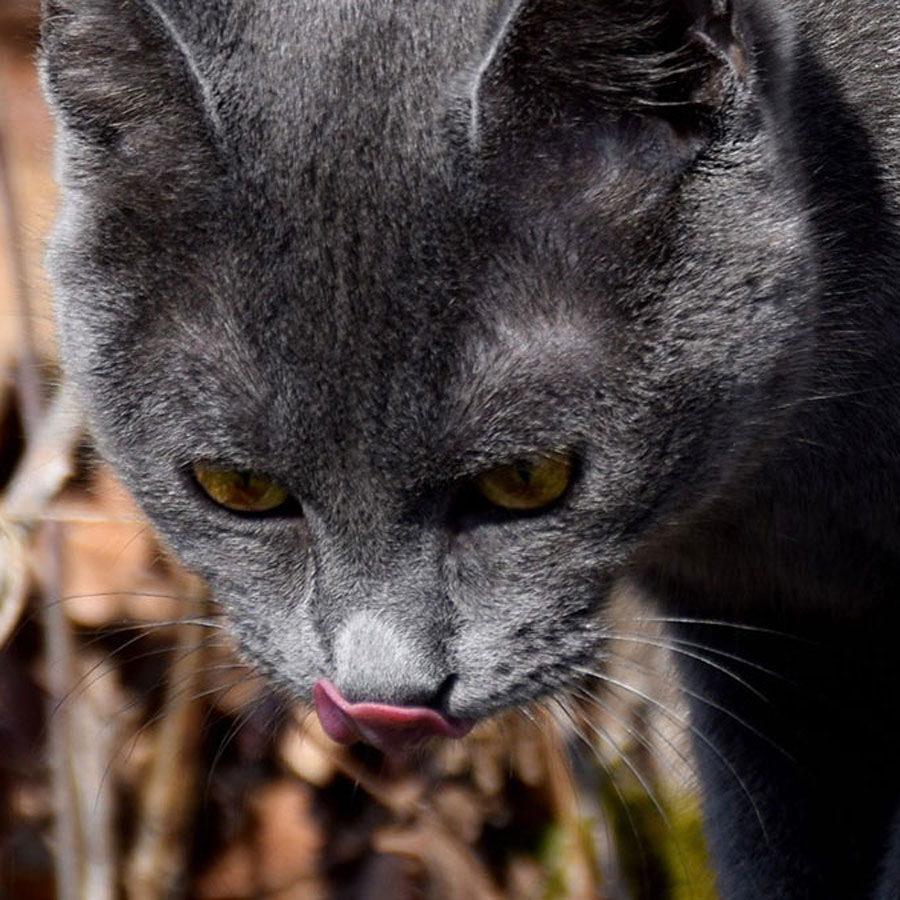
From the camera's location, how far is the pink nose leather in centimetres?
170

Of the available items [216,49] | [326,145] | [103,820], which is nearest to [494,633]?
[326,145]

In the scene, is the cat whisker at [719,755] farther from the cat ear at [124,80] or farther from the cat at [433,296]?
the cat ear at [124,80]

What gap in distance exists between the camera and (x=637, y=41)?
1593 mm

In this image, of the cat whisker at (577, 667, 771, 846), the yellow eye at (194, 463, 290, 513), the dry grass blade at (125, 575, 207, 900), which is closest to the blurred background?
the dry grass blade at (125, 575, 207, 900)

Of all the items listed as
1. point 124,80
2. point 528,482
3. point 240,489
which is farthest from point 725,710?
point 124,80

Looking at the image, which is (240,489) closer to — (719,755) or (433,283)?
(433,283)

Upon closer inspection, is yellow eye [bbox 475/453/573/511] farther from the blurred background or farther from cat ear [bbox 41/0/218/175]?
the blurred background

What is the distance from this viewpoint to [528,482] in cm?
172

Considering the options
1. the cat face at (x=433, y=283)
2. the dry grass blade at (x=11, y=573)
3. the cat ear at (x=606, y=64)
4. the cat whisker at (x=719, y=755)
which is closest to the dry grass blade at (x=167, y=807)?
the dry grass blade at (x=11, y=573)

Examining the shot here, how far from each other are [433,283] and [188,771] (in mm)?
1462

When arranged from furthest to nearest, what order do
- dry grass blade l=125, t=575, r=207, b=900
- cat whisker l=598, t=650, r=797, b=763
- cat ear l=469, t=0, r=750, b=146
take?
dry grass blade l=125, t=575, r=207, b=900 → cat whisker l=598, t=650, r=797, b=763 → cat ear l=469, t=0, r=750, b=146

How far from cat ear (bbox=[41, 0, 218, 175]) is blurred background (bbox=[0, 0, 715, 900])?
30.8 inches

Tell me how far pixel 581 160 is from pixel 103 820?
149cm

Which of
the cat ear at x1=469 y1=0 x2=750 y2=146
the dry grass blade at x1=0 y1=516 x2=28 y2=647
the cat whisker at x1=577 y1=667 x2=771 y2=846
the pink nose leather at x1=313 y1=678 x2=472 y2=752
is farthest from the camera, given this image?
the dry grass blade at x1=0 y1=516 x2=28 y2=647
